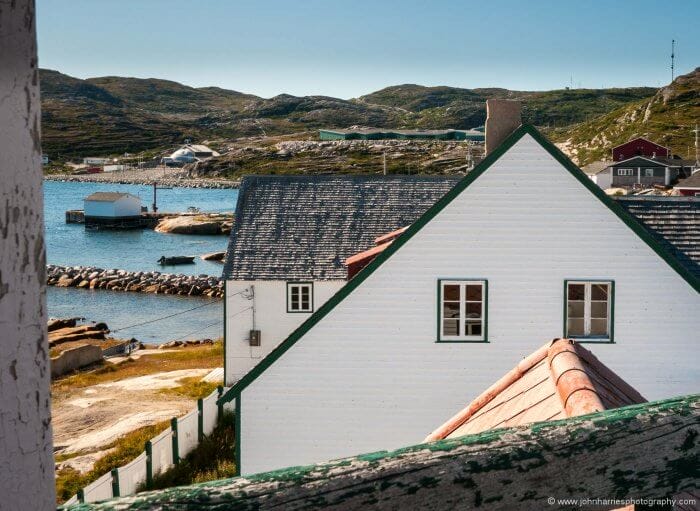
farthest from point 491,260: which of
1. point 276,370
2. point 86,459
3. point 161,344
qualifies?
point 161,344

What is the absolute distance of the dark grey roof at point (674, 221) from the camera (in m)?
16.5

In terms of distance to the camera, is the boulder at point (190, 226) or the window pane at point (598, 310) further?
the boulder at point (190, 226)

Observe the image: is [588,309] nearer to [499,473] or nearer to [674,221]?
[674,221]

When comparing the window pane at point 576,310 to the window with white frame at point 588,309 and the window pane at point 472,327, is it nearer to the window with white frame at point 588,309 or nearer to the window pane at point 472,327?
the window with white frame at point 588,309

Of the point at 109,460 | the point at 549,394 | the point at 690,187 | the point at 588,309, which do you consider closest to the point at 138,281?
the point at 109,460

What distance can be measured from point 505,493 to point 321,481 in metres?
0.35

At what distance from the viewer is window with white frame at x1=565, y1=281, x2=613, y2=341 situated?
15.1m

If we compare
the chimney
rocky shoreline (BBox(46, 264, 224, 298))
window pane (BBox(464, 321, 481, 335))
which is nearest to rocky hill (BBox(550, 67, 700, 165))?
rocky shoreline (BBox(46, 264, 224, 298))

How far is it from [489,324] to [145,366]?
75.3 feet

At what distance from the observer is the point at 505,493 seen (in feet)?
5.26

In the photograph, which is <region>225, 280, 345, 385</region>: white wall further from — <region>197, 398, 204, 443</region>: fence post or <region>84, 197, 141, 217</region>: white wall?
<region>84, 197, 141, 217</region>: white wall

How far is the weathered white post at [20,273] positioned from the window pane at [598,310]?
14795mm

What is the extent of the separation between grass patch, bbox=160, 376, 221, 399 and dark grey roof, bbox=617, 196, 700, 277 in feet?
50.6

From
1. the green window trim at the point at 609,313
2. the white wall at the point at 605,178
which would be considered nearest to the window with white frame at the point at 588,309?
the green window trim at the point at 609,313
